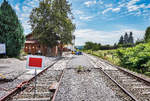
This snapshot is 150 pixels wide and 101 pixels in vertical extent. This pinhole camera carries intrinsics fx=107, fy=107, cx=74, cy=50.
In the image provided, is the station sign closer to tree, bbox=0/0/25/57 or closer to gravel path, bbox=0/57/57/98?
gravel path, bbox=0/57/57/98

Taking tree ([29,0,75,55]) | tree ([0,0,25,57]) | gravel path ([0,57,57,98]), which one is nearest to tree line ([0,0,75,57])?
tree ([29,0,75,55])

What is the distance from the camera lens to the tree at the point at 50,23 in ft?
74.0

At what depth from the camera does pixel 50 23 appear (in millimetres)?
22516

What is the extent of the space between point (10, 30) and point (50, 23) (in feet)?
30.0

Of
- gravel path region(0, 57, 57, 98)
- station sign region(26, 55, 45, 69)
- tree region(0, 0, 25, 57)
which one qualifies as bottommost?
gravel path region(0, 57, 57, 98)

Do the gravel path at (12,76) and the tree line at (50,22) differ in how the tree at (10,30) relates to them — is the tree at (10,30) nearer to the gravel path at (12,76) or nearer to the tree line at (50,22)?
the gravel path at (12,76)

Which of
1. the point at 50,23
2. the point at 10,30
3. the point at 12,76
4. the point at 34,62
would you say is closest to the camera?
the point at 34,62

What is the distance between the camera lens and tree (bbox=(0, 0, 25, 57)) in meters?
14.1

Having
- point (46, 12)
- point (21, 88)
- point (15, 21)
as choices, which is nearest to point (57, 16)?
point (46, 12)

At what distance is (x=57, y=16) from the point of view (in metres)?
22.4

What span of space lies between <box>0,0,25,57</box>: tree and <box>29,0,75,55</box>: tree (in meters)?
7.05

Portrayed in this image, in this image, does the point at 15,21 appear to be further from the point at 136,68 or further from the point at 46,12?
the point at 136,68

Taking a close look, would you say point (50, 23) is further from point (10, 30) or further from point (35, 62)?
point (35, 62)

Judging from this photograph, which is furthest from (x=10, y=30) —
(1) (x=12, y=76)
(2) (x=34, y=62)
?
(2) (x=34, y=62)
